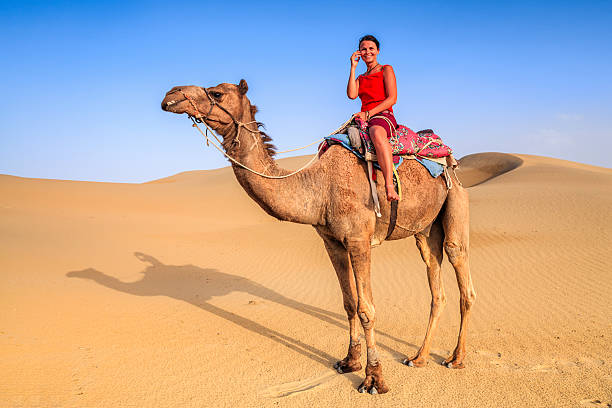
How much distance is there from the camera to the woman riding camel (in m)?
5.14

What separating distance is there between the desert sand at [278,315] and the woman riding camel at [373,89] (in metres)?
3.26


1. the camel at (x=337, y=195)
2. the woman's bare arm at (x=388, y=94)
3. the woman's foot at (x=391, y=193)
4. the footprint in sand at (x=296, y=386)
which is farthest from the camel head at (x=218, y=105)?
the footprint in sand at (x=296, y=386)

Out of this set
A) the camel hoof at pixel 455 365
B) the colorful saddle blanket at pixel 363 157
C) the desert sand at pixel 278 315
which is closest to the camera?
the desert sand at pixel 278 315

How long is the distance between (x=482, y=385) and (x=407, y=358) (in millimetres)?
1152

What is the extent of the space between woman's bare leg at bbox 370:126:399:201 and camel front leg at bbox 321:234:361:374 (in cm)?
103

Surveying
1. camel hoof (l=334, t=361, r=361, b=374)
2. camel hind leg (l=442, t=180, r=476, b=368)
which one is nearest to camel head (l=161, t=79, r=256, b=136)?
camel hind leg (l=442, t=180, r=476, b=368)

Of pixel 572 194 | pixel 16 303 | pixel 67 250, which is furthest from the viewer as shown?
pixel 572 194

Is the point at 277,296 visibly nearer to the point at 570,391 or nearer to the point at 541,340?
the point at 541,340

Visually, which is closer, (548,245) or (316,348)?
(316,348)

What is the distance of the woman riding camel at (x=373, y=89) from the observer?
514 cm

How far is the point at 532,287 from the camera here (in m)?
9.72

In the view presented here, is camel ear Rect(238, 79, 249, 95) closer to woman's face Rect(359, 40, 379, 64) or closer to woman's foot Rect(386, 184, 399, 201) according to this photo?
woman's face Rect(359, 40, 379, 64)

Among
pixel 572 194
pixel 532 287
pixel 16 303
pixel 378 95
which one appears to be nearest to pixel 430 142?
pixel 378 95

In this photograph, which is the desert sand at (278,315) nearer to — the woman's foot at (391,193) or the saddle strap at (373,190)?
the saddle strap at (373,190)
